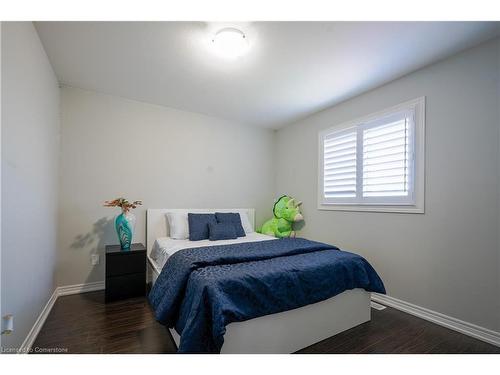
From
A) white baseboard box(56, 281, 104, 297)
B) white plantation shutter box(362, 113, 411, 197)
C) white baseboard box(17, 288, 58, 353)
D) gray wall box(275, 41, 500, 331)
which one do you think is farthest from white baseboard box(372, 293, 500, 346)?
white baseboard box(56, 281, 104, 297)

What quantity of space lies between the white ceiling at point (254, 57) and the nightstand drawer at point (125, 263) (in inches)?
76.0

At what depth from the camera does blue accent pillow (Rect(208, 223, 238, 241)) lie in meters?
2.95

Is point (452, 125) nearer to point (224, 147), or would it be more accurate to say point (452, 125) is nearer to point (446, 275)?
point (446, 275)

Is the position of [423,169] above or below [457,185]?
above

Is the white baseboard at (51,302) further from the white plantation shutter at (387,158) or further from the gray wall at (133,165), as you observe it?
the white plantation shutter at (387,158)

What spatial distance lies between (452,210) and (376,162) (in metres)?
0.85

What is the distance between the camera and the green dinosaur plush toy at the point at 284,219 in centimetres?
358

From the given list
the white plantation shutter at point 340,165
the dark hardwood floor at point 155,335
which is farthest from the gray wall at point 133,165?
the white plantation shutter at point 340,165

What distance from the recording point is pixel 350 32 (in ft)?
5.84

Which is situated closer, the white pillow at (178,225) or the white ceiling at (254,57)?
the white ceiling at (254,57)

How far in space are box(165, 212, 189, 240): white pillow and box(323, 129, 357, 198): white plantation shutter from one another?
6.57ft

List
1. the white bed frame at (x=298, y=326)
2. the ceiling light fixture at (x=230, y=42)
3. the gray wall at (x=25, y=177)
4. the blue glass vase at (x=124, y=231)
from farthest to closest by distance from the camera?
the blue glass vase at (x=124, y=231) → the ceiling light fixture at (x=230, y=42) → the white bed frame at (x=298, y=326) → the gray wall at (x=25, y=177)
